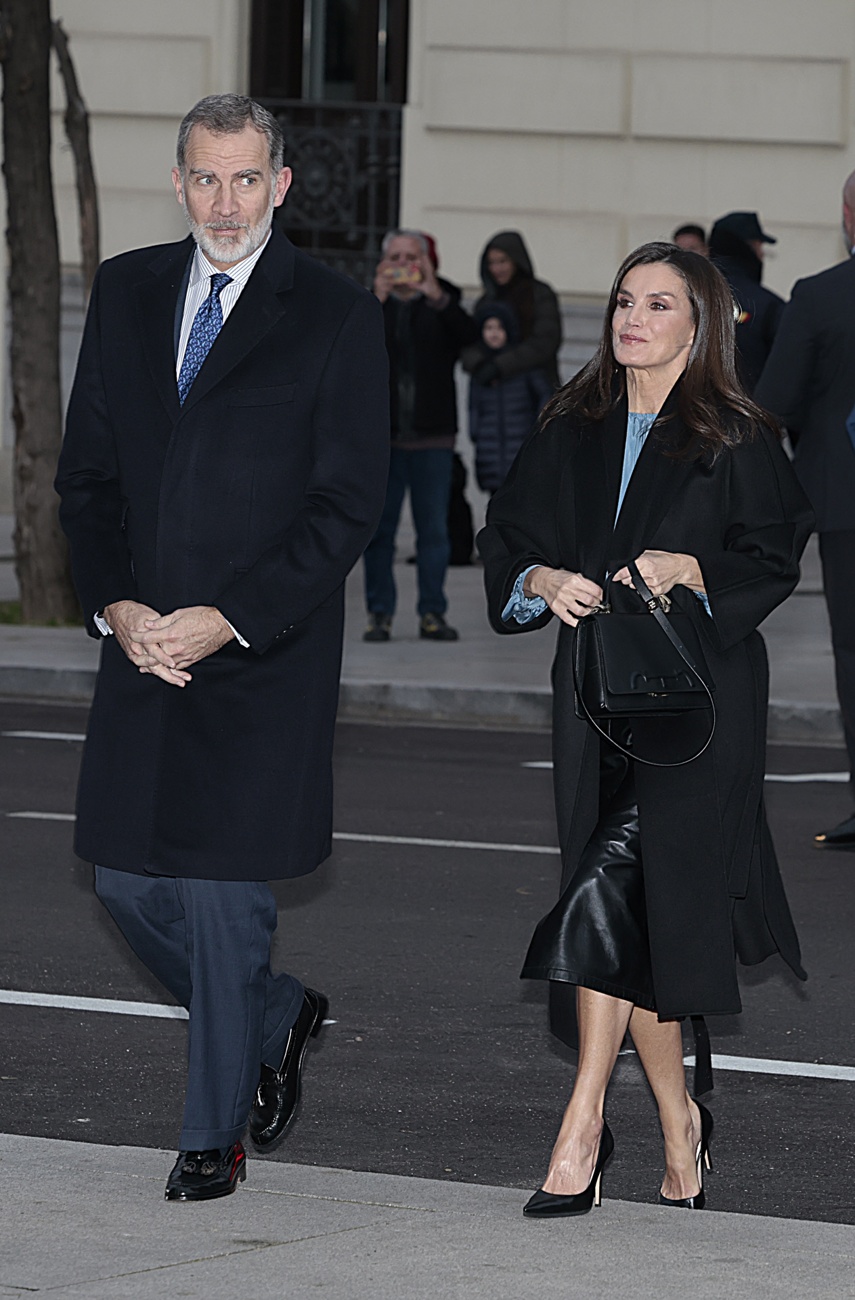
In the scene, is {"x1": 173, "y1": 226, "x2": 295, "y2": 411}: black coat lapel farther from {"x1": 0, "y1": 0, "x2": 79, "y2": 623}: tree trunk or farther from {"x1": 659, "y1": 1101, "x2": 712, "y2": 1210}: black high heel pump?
{"x1": 0, "y1": 0, "x2": 79, "y2": 623}: tree trunk

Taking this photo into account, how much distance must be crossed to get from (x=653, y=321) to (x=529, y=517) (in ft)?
1.36

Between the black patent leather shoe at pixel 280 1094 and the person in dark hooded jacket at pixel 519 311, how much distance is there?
34.2ft

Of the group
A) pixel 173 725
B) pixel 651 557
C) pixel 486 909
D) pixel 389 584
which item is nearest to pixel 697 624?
pixel 651 557

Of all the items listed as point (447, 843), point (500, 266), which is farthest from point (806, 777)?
point (500, 266)

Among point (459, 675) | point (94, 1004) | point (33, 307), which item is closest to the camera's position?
point (94, 1004)

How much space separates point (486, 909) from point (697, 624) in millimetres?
2980

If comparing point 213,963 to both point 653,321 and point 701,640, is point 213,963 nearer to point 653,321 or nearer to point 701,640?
point 701,640

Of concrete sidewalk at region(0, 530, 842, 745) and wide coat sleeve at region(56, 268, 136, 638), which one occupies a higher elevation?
wide coat sleeve at region(56, 268, 136, 638)

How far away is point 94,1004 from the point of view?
6109 millimetres

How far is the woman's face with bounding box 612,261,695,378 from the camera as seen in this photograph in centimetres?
453

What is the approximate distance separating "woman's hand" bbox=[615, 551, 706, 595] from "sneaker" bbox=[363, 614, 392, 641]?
8553 millimetres

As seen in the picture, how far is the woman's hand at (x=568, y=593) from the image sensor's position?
4395mm

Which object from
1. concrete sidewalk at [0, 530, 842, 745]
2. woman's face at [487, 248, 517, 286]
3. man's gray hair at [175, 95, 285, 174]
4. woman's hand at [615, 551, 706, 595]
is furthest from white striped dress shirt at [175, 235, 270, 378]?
woman's face at [487, 248, 517, 286]

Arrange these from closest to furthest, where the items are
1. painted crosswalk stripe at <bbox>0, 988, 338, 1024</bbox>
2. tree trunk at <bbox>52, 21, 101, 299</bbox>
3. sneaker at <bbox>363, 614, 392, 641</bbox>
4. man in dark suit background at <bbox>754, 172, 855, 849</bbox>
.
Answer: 1. painted crosswalk stripe at <bbox>0, 988, 338, 1024</bbox>
2. man in dark suit background at <bbox>754, 172, 855, 849</bbox>
3. sneaker at <bbox>363, 614, 392, 641</bbox>
4. tree trunk at <bbox>52, 21, 101, 299</bbox>
